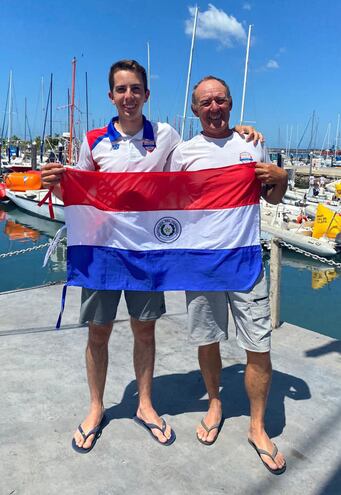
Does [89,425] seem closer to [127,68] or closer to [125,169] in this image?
[125,169]

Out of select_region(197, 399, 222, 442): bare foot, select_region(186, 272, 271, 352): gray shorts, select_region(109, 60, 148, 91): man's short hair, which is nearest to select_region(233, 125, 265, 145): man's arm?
select_region(109, 60, 148, 91): man's short hair

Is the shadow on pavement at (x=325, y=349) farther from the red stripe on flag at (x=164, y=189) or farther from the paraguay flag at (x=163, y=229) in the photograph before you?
the red stripe on flag at (x=164, y=189)

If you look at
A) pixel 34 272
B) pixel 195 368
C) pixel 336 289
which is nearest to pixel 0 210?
pixel 34 272

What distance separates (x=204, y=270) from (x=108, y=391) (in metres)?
1.26

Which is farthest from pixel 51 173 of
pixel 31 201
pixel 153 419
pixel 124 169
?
pixel 31 201

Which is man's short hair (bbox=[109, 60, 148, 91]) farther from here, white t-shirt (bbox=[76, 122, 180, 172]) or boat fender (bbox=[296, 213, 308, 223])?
boat fender (bbox=[296, 213, 308, 223])

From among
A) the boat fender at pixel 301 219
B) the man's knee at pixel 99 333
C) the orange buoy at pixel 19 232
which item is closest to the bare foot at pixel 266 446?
the man's knee at pixel 99 333

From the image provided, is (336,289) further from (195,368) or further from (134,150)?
(134,150)

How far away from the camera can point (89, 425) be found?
2.71 meters

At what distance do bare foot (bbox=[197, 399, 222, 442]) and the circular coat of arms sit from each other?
111cm

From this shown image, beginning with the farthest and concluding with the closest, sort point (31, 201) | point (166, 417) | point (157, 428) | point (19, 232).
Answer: point (31, 201), point (19, 232), point (166, 417), point (157, 428)

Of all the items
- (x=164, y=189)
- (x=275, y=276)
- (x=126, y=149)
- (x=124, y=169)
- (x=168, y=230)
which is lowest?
(x=275, y=276)

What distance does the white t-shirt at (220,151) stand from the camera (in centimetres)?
267

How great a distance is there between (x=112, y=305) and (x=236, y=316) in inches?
30.4
